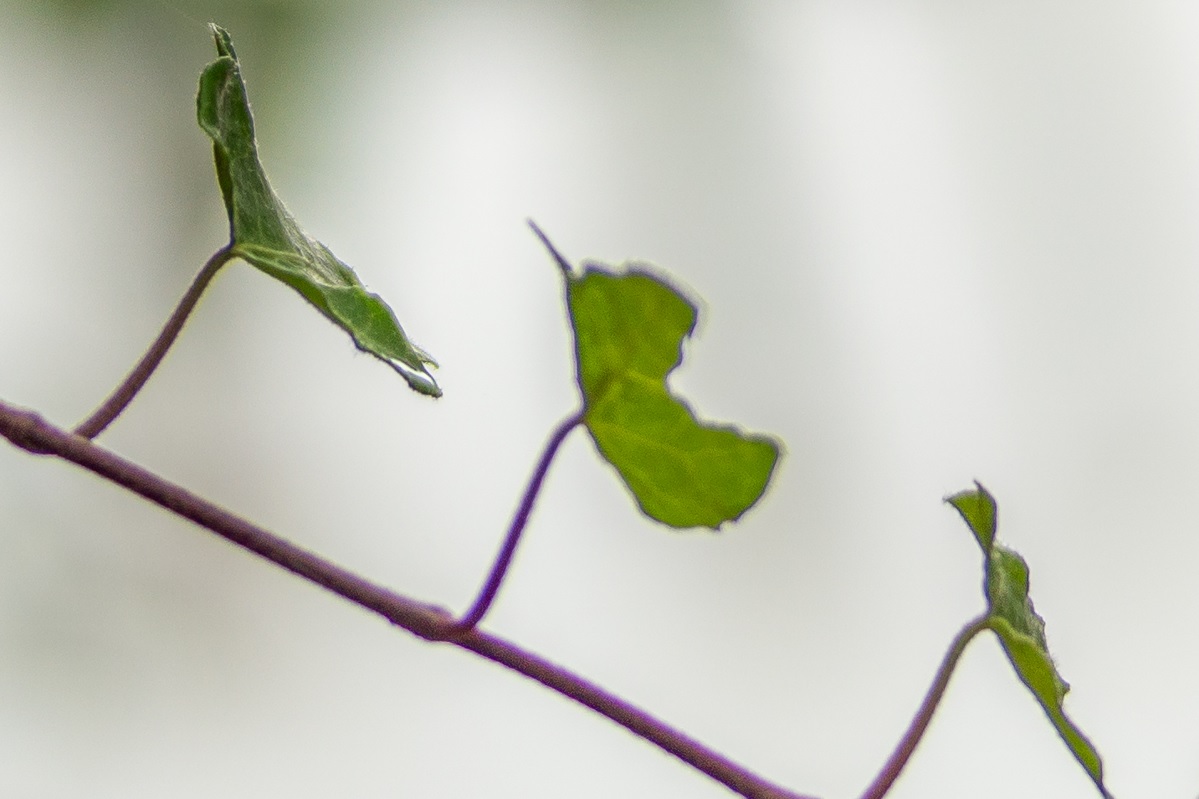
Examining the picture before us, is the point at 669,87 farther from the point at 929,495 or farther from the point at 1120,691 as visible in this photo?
the point at 1120,691

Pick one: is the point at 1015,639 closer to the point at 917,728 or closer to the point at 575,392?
Answer: the point at 917,728

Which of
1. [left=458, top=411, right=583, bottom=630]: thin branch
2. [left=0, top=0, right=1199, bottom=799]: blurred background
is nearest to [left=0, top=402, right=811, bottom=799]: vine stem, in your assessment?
[left=458, top=411, right=583, bottom=630]: thin branch

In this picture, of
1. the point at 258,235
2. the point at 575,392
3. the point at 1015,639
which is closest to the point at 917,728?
the point at 1015,639

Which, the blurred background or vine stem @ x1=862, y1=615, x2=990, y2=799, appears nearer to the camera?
vine stem @ x1=862, y1=615, x2=990, y2=799

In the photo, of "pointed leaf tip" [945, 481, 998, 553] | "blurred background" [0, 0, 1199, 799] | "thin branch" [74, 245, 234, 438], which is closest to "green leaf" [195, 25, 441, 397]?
"thin branch" [74, 245, 234, 438]

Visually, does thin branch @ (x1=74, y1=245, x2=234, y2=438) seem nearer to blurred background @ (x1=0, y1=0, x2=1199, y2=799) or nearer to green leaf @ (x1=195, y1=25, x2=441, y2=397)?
green leaf @ (x1=195, y1=25, x2=441, y2=397)

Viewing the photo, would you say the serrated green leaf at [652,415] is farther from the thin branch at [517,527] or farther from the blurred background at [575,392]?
the blurred background at [575,392]

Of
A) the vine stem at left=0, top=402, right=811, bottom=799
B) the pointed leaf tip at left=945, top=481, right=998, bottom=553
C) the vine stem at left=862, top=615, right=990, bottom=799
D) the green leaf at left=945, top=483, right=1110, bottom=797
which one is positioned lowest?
the vine stem at left=0, top=402, right=811, bottom=799

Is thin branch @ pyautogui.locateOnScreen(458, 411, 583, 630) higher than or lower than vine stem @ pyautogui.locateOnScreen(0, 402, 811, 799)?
higher
